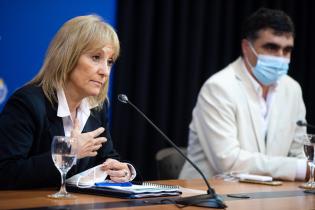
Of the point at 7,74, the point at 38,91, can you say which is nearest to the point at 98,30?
the point at 38,91

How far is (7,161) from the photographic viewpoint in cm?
228

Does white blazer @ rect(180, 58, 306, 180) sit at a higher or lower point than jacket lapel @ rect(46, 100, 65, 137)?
lower

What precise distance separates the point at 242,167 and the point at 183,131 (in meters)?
1.08

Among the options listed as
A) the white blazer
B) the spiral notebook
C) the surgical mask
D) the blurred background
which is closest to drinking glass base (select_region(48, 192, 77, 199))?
the spiral notebook

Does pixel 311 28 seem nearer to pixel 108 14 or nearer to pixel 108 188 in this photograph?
pixel 108 14

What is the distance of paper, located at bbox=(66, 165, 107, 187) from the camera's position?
7.48 ft

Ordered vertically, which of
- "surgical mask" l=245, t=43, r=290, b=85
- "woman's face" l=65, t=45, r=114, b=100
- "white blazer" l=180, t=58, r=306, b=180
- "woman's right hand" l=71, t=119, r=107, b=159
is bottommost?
"white blazer" l=180, t=58, r=306, b=180

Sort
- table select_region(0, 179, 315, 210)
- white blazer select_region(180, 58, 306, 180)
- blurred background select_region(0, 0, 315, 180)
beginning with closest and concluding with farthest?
table select_region(0, 179, 315, 210)
white blazer select_region(180, 58, 306, 180)
blurred background select_region(0, 0, 315, 180)

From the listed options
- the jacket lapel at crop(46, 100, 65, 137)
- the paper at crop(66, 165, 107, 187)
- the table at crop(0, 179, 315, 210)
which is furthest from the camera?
the jacket lapel at crop(46, 100, 65, 137)

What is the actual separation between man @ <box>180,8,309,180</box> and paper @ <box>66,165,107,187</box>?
47.9 inches

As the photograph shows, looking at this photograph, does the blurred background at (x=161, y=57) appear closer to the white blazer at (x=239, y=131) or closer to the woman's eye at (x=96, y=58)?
the white blazer at (x=239, y=131)

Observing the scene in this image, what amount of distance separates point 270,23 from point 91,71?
1.66 meters

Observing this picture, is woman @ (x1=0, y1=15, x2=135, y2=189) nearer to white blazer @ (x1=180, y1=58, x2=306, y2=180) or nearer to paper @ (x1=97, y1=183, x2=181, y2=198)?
paper @ (x1=97, y1=183, x2=181, y2=198)

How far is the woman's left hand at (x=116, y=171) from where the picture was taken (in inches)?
96.5
